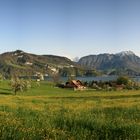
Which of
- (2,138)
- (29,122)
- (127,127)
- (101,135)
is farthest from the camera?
(29,122)

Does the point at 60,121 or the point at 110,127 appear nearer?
the point at 110,127

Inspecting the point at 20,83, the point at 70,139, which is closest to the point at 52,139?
the point at 70,139

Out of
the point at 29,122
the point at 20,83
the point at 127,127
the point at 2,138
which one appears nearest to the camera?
the point at 2,138

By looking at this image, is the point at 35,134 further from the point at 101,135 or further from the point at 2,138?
the point at 101,135

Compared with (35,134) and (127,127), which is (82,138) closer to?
(35,134)

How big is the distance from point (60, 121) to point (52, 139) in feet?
17.7

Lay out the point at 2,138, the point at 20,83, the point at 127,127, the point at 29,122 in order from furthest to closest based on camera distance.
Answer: the point at 20,83
the point at 29,122
the point at 127,127
the point at 2,138

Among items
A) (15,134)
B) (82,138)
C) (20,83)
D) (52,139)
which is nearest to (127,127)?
(82,138)

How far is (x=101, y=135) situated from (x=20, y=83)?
106 metres

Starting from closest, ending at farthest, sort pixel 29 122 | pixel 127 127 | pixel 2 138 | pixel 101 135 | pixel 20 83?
pixel 2 138 → pixel 101 135 → pixel 127 127 → pixel 29 122 → pixel 20 83

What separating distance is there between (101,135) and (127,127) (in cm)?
171

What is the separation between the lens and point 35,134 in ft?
50.2

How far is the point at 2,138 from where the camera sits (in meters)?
14.4

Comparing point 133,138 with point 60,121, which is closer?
point 133,138
